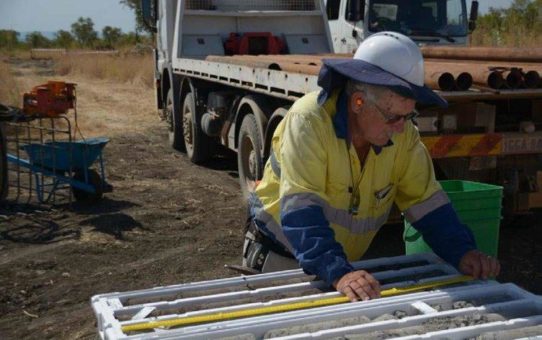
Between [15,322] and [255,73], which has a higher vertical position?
[255,73]

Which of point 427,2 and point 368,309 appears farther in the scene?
point 427,2

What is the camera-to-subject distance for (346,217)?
2.82m

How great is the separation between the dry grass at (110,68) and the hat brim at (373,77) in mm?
24831

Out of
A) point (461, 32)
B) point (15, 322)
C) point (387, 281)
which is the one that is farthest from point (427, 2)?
point (387, 281)

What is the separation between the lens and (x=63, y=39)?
68125 mm

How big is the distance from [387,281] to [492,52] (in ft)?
15.1

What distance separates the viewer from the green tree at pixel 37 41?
6948cm

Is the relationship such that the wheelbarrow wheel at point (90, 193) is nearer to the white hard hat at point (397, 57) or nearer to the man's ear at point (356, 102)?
the man's ear at point (356, 102)

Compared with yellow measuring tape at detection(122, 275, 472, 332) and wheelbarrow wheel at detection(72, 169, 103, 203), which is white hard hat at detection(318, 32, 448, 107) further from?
wheelbarrow wheel at detection(72, 169, 103, 203)

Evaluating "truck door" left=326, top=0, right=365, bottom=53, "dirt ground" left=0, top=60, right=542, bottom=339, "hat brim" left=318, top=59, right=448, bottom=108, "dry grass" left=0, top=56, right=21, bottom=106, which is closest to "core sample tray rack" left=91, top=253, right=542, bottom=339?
"hat brim" left=318, top=59, right=448, bottom=108

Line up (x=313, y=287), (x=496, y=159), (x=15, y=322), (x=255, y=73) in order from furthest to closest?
1. (x=255, y=73)
2. (x=496, y=159)
3. (x=15, y=322)
4. (x=313, y=287)

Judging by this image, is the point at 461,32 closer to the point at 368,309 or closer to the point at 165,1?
the point at 165,1

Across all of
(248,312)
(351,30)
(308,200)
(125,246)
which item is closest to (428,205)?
(308,200)

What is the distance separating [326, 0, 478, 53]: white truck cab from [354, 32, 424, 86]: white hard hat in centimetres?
647
